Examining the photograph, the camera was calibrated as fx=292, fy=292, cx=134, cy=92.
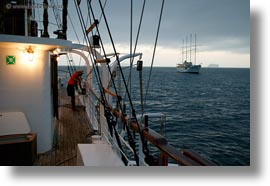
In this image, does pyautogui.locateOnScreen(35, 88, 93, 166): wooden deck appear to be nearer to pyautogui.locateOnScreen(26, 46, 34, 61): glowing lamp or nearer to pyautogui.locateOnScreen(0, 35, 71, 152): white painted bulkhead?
pyautogui.locateOnScreen(0, 35, 71, 152): white painted bulkhead

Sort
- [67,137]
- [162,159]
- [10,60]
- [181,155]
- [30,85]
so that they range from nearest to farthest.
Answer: [181,155], [162,159], [10,60], [30,85], [67,137]

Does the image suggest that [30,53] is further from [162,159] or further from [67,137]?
[162,159]

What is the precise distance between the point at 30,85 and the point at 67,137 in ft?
3.19

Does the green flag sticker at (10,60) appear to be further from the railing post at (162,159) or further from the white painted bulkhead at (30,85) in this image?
the railing post at (162,159)

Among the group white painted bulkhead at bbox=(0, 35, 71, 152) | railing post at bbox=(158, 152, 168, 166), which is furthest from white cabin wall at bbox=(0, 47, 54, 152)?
railing post at bbox=(158, 152, 168, 166)

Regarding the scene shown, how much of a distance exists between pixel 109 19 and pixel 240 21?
4.00 feet

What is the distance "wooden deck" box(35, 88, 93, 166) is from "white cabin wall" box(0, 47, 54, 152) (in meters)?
0.19

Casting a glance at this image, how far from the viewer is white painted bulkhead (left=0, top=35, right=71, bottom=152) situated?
9.64 feet

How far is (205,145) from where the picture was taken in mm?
7266

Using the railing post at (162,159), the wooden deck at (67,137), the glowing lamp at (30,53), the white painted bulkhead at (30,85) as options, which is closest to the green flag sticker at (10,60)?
the white painted bulkhead at (30,85)

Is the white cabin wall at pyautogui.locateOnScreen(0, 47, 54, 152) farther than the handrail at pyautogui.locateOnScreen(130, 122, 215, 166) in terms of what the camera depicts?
Yes

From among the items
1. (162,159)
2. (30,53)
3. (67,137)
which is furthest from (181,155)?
(67,137)

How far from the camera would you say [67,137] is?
3748mm

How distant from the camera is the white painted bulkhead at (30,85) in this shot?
2938 millimetres
